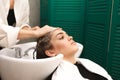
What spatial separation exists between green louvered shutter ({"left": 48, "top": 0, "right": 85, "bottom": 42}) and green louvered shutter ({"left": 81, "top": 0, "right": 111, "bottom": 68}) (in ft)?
0.26

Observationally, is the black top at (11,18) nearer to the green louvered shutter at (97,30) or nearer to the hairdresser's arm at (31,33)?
the hairdresser's arm at (31,33)

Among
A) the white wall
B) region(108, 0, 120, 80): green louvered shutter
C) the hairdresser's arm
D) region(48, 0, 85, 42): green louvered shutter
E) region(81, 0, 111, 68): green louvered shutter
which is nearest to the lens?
the hairdresser's arm

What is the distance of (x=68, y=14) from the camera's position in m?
2.20

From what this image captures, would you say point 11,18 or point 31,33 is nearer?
point 31,33

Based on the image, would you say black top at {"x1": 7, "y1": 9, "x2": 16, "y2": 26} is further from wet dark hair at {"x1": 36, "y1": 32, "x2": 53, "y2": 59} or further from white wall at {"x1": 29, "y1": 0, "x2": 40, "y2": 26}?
white wall at {"x1": 29, "y1": 0, "x2": 40, "y2": 26}

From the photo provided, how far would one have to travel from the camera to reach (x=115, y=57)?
1729mm

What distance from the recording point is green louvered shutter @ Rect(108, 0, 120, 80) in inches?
65.3

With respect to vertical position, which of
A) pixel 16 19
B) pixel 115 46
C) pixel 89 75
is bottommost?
pixel 89 75

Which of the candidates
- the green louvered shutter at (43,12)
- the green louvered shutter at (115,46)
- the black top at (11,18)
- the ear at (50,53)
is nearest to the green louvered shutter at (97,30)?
the green louvered shutter at (115,46)

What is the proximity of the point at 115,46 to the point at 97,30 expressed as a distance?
1.08 feet

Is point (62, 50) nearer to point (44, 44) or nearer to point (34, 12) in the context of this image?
point (44, 44)

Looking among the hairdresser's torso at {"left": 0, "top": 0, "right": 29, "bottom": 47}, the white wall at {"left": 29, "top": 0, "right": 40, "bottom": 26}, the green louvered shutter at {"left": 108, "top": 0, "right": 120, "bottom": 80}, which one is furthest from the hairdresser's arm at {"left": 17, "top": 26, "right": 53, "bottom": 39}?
the white wall at {"left": 29, "top": 0, "right": 40, "bottom": 26}

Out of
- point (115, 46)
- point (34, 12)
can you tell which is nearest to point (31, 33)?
point (115, 46)

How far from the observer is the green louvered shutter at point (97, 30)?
1786 mm
